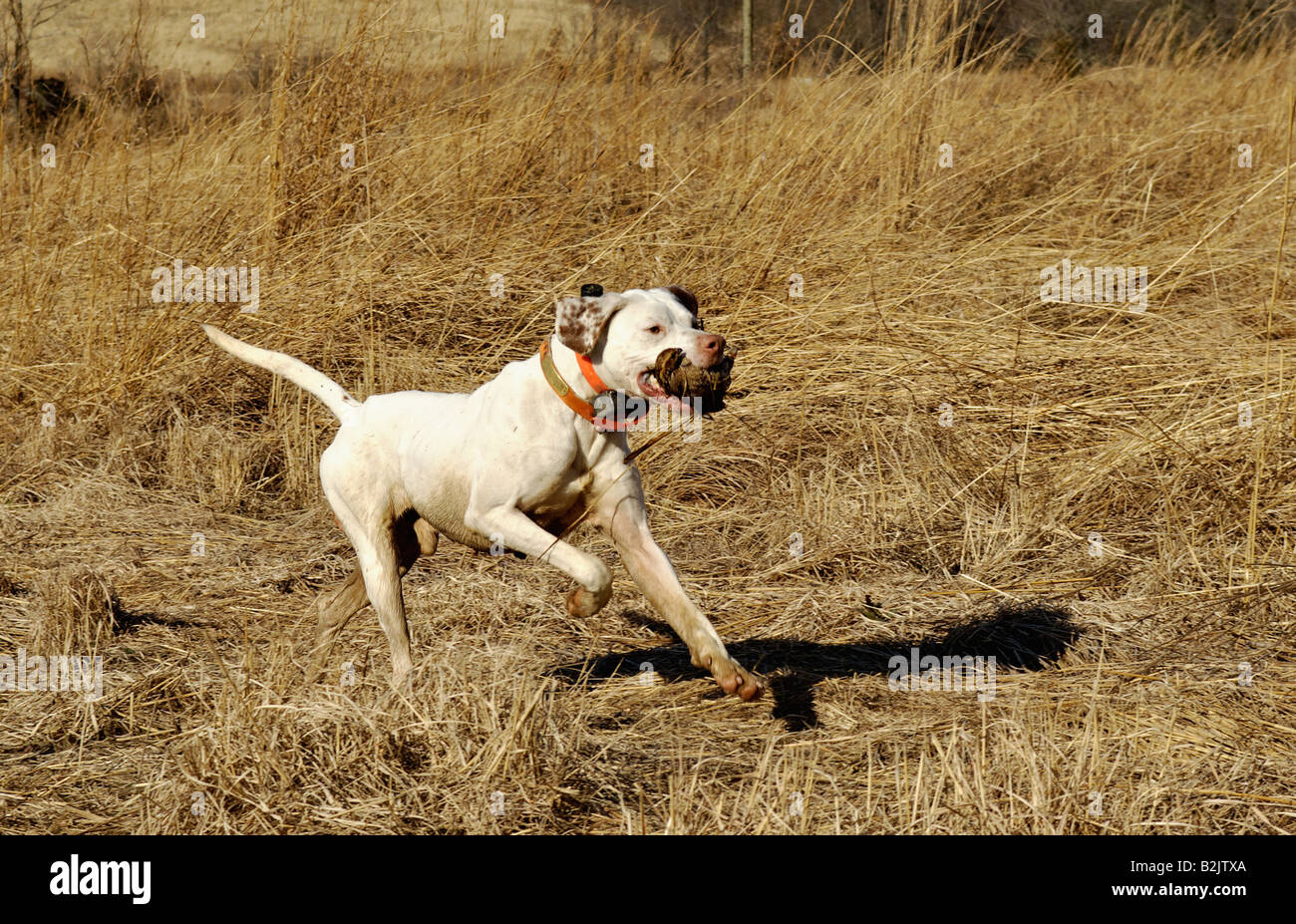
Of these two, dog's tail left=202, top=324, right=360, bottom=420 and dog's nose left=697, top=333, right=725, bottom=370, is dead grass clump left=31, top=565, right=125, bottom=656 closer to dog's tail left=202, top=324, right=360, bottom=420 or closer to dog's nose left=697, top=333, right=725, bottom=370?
dog's tail left=202, top=324, right=360, bottom=420

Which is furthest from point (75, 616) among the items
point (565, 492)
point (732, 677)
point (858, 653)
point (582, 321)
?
point (858, 653)

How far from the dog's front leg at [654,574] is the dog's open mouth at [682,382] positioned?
25 centimetres

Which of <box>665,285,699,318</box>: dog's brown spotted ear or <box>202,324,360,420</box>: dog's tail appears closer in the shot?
<box>665,285,699,318</box>: dog's brown spotted ear

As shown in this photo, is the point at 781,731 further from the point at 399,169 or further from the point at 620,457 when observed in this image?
the point at 399,169

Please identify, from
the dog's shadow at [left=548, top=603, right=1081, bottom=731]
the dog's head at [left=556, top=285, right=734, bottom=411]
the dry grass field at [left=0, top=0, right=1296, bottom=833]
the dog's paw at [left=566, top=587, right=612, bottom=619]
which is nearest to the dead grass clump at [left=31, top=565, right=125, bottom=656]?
the dry grass field at [left=0, top=0, right=1296, bottom=833]

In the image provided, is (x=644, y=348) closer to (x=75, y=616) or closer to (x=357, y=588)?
(x=357, y=588)

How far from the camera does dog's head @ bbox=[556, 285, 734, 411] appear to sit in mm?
3295

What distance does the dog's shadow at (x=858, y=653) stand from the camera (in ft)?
12.9

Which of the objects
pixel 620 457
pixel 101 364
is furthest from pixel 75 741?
pixel 101 364

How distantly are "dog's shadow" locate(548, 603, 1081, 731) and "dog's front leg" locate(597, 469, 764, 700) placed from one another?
0.47m

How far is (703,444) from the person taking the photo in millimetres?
5672

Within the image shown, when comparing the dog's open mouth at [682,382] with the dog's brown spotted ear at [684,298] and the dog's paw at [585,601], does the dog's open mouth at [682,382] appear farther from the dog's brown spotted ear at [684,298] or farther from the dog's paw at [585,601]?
the dog's paw at [585,601]

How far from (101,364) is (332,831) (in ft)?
13.3

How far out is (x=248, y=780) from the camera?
109 inches
